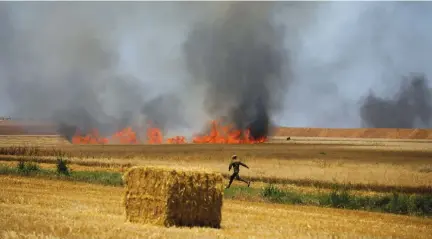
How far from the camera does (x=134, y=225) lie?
619 inches

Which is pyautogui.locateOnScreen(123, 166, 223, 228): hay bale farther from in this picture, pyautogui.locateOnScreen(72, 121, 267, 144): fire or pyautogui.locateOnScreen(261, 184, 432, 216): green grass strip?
pyautogui.locateOnScreen(72, 121, 267, 144): fire

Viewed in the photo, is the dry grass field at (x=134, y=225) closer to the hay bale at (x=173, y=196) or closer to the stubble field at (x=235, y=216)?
the stubble field at (x=235, y=216)

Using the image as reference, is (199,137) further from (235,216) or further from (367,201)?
(235,216)

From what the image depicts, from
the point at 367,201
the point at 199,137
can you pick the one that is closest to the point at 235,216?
the point at 367,201

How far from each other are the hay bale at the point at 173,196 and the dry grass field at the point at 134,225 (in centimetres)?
47

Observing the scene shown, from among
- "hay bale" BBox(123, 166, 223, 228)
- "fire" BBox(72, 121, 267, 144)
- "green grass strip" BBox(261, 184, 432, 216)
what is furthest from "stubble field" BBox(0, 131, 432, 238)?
"fire" BBox(72, 121, 267, 144)

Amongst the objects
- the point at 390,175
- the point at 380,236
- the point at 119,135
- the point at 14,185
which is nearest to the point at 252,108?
the point at 119,135

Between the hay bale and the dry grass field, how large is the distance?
18.4 inches

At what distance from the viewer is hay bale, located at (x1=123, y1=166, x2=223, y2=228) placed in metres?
16.0

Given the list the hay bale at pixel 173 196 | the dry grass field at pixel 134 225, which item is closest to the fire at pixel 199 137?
the dry grass field at pixel 134 225

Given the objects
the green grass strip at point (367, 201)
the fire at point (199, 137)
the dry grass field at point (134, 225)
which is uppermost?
the fire at point (199, 137)

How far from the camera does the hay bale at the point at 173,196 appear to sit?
15961 millimetres

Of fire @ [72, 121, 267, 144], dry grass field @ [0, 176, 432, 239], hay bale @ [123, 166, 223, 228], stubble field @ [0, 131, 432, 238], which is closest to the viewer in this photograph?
dry grass field @ [0, 176, 432, 239]

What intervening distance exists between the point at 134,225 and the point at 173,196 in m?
1.15
